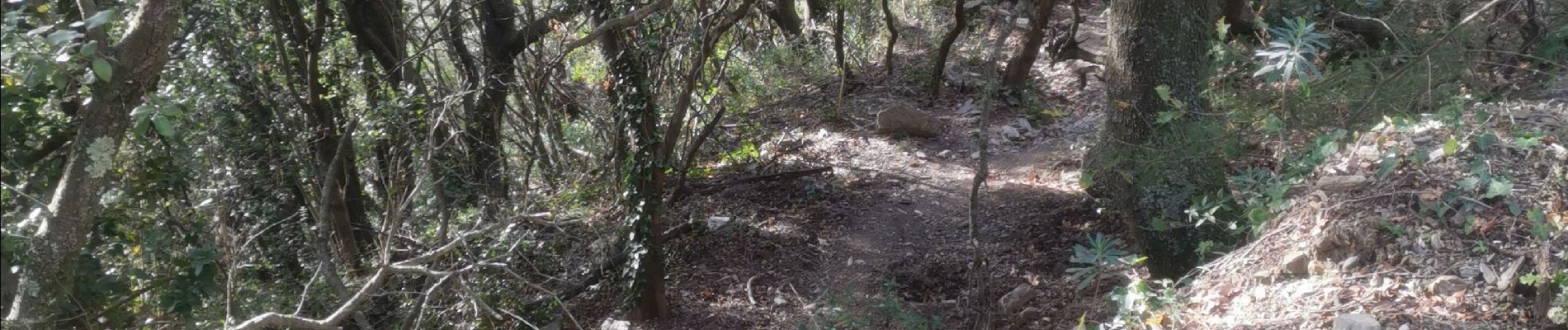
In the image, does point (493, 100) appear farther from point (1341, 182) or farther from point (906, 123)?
point (1341, 182)

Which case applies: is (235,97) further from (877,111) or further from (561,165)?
(877,111)

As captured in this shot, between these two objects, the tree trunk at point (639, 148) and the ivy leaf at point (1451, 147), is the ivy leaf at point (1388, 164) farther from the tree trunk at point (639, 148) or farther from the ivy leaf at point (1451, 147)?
the tree trunk at point (639, 148)

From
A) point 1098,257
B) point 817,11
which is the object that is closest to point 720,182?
point 817,11

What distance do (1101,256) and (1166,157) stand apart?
111 cm

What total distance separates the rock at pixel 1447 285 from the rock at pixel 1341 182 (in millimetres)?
621

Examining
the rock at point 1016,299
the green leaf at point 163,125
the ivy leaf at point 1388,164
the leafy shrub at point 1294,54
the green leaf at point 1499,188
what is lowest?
the rock at point 1016,299

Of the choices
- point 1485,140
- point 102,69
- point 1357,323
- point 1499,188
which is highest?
point 102,69

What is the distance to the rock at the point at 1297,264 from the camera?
4.36 m

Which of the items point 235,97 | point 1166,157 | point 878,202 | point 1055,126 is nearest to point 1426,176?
point 1166,157

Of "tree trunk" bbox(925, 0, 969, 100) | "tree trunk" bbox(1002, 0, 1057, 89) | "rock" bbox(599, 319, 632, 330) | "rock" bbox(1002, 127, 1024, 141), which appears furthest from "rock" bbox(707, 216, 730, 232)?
"tree trunk" bbox(1002, 0, 1057, 89)

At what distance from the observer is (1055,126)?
852cm

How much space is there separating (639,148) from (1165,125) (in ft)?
8.73

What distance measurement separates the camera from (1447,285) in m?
4.02

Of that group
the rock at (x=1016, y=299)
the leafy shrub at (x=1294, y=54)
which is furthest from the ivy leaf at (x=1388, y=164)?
the rock at (x=1016, y=299)
